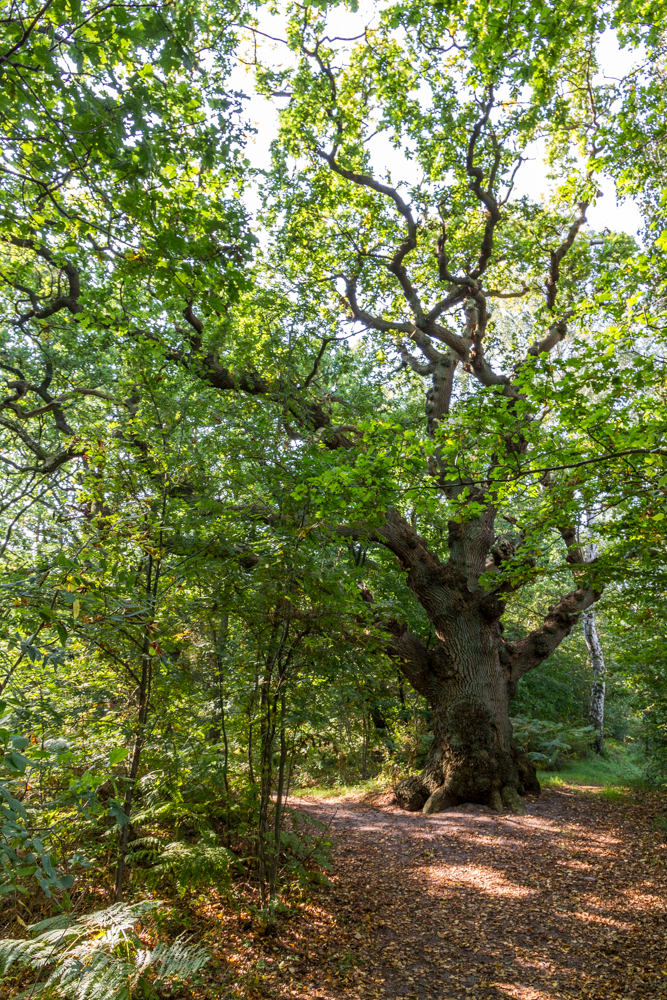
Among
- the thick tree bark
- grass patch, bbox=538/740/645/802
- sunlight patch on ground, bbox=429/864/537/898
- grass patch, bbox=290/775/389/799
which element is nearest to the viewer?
sunlight patch on ground, bbox=429/864/537/898

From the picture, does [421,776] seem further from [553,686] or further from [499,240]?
[499,240]

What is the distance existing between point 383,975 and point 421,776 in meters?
5.54

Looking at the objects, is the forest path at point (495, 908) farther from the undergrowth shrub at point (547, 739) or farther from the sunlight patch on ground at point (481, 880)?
the undergrowth shrub at point (547, 739)

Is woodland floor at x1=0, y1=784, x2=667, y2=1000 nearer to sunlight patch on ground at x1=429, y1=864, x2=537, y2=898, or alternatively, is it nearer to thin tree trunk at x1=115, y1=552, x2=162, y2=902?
sunlight patch on ground at x1=429, y1=864, x2=537, y2=898

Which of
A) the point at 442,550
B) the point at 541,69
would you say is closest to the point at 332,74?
the point at 541,69

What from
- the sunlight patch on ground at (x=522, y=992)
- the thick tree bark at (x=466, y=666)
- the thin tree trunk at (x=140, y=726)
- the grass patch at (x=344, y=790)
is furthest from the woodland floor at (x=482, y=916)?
the grass patch at (x=344, y=790)

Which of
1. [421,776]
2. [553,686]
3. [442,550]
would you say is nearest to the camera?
[421,776]

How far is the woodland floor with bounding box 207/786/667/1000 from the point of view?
3.92 metres

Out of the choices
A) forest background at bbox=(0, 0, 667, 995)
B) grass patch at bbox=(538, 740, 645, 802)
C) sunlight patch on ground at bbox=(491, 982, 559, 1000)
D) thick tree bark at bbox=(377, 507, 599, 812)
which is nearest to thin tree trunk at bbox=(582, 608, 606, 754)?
grass patch at bbox=(538, 740, 645, 802)

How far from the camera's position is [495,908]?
520cm

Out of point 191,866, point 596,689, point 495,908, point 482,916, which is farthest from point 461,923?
point 596,689

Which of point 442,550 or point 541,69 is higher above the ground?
point 541,69

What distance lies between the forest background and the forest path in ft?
2.39

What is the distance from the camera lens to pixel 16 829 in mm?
1470
